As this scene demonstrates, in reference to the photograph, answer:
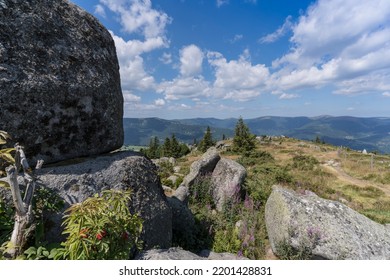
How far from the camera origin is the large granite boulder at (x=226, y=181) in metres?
11.6

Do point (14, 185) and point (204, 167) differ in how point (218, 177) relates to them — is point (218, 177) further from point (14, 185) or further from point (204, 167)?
point (14, 185)

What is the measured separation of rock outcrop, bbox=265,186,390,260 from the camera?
23.0 feet

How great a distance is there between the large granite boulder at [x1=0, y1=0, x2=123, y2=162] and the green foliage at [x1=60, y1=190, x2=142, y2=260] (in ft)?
9.50

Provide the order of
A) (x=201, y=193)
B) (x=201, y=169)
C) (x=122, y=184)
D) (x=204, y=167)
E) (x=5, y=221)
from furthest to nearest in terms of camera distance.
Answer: (x=204, y=167) → (x=201, y=169) → (x=201, y=193) → (x=122, y=184) → (x=5, y=221)

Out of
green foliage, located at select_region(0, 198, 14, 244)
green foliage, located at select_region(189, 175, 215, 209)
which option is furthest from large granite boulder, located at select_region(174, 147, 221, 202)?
green foliage, located at select_region(0, 198, 14, 244)

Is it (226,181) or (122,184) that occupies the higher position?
(122,184)

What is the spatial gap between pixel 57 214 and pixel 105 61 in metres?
4.31

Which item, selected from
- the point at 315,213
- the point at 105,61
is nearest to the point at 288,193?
the point at 315,213


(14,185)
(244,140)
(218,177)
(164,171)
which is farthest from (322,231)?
(244,140)

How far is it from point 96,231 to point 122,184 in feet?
8.37

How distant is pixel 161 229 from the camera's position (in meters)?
6.67

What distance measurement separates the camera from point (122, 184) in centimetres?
619

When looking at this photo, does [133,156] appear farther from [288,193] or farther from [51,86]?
[288,193]

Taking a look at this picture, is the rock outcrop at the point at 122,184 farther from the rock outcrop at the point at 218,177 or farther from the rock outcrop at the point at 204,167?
the rock outcrop at the point at 204,167
